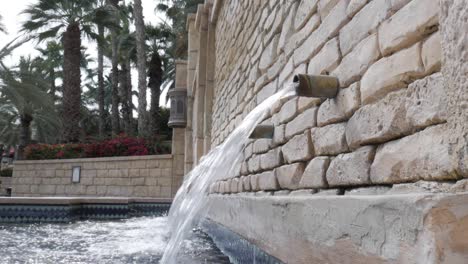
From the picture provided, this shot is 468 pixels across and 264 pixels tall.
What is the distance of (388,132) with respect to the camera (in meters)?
1.55

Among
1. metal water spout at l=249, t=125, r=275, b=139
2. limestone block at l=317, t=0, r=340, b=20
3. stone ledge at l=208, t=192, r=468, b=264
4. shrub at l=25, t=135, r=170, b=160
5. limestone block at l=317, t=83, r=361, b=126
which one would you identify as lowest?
stone ledge at l=208, t=192, r=468, b=264

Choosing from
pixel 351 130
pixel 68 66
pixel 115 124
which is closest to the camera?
pixel 351 130

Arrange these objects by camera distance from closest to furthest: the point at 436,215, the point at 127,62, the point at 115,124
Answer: the point at 436,215, the point at 115,124, the point at 127,62

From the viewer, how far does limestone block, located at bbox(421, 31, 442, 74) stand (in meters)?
1.30

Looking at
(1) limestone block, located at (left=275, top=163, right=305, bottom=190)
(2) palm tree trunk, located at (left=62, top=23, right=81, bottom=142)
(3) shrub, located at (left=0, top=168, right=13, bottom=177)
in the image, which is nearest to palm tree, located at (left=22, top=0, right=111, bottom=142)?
(2) palm tree trunk, located at (left=62, top=23, right=81, bottom=142)

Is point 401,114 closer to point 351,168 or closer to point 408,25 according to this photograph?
point 408,25

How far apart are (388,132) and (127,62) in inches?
940

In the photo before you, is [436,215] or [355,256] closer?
[436,215]

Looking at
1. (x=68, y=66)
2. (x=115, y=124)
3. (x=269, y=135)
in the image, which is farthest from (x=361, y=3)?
(x=115, y=124)

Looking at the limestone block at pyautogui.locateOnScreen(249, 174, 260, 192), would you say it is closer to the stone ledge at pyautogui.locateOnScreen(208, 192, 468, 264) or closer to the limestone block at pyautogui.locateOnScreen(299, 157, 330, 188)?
the stone ledge at pyautogui.locateOnScreen(208, 192, 468, 264)

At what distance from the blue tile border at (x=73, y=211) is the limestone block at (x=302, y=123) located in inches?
285

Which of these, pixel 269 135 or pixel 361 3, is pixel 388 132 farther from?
pixel 269 135

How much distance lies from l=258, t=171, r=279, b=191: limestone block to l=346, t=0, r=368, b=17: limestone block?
1.35m

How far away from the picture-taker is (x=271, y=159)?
320 cm
